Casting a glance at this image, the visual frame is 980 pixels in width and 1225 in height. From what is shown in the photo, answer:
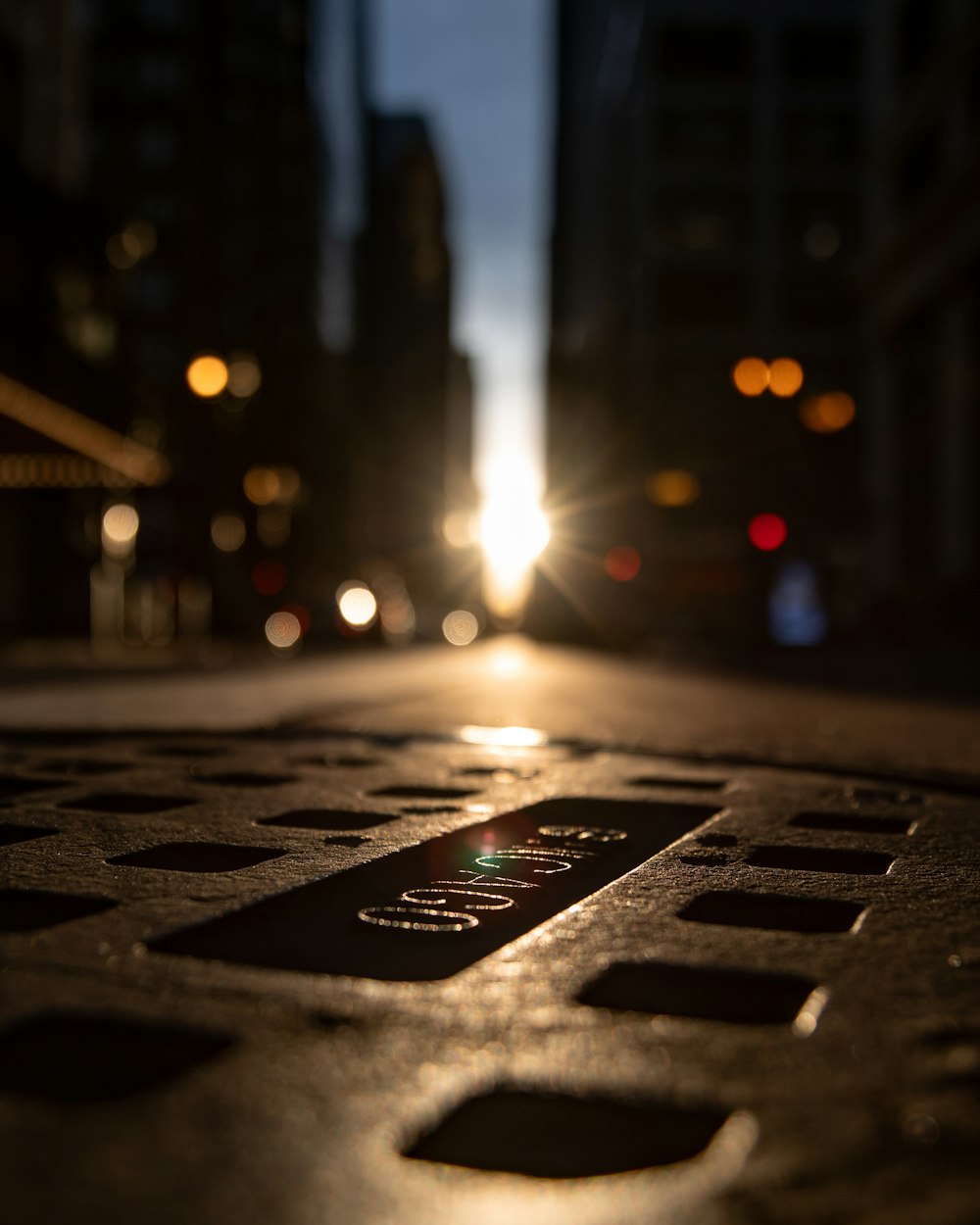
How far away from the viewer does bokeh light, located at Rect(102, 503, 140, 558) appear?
2884 cm

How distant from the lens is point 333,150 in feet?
326

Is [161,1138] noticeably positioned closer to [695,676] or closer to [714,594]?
[695,676]

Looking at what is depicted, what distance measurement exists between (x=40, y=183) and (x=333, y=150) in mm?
71524

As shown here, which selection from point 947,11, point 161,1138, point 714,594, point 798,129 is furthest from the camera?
point 798,129

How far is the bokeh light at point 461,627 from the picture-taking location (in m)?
52.7

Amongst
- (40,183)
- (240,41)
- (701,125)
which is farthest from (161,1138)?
(240,41)

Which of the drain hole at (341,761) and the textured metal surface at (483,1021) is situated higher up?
the textured metal surface at (483,1021)

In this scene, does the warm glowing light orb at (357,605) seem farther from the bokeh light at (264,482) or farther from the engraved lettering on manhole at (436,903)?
the engraved lettering on manhole at (436,903)

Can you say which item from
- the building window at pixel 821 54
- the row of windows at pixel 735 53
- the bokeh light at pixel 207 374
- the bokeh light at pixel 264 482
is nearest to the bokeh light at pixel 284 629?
the bokeh light at pixel 207 374

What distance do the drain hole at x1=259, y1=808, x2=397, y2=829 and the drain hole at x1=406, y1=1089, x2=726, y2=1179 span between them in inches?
117

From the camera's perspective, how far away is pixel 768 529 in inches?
1081

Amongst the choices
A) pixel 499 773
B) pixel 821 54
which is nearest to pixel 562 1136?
pixel 499 773

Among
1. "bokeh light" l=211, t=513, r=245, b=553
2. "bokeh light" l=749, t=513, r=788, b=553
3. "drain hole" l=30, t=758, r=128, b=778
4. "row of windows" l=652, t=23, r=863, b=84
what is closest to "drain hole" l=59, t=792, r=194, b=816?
"drain hole" l=30, t=758, r=128, b=778

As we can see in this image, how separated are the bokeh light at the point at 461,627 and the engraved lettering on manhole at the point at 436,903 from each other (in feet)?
147
